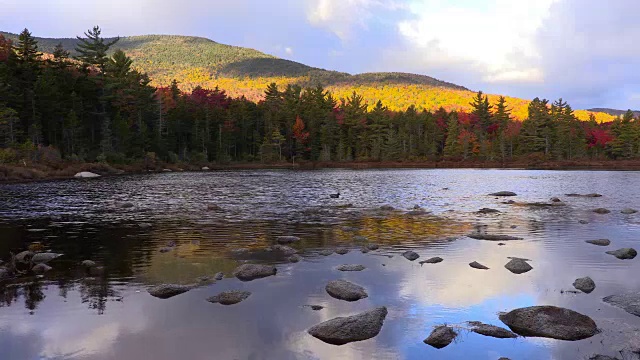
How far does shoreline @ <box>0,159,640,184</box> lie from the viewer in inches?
2508

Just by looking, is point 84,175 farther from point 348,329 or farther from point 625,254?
point 625,254

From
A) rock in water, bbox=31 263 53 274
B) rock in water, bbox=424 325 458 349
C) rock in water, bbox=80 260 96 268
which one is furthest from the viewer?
rock in water, bbox=80 260 96 268

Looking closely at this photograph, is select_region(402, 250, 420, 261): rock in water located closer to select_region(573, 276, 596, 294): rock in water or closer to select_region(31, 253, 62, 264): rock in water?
select_region(573, 276, 596, 294): rock in water

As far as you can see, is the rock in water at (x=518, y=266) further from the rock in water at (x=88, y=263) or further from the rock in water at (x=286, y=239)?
the rock in water at (x=88, y=263)

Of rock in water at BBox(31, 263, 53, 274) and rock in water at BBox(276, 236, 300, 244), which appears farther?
rock in water at BBox(276, 236, 300, 244)

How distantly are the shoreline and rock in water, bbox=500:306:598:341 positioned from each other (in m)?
65.6

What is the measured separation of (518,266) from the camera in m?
16.2

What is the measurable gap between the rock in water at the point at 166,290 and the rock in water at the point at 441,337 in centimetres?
773

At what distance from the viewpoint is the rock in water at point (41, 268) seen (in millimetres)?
15744

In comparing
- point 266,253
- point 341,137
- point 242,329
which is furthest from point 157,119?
point 242,329

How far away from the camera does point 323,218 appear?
29.7 meters

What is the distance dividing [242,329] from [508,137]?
14480 centimetres

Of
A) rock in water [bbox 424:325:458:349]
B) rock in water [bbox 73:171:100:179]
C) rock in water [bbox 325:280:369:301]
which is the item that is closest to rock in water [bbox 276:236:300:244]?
rock in water [bbox 325:280:369:301]

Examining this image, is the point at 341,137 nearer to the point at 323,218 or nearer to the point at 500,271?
the point at 323,218
